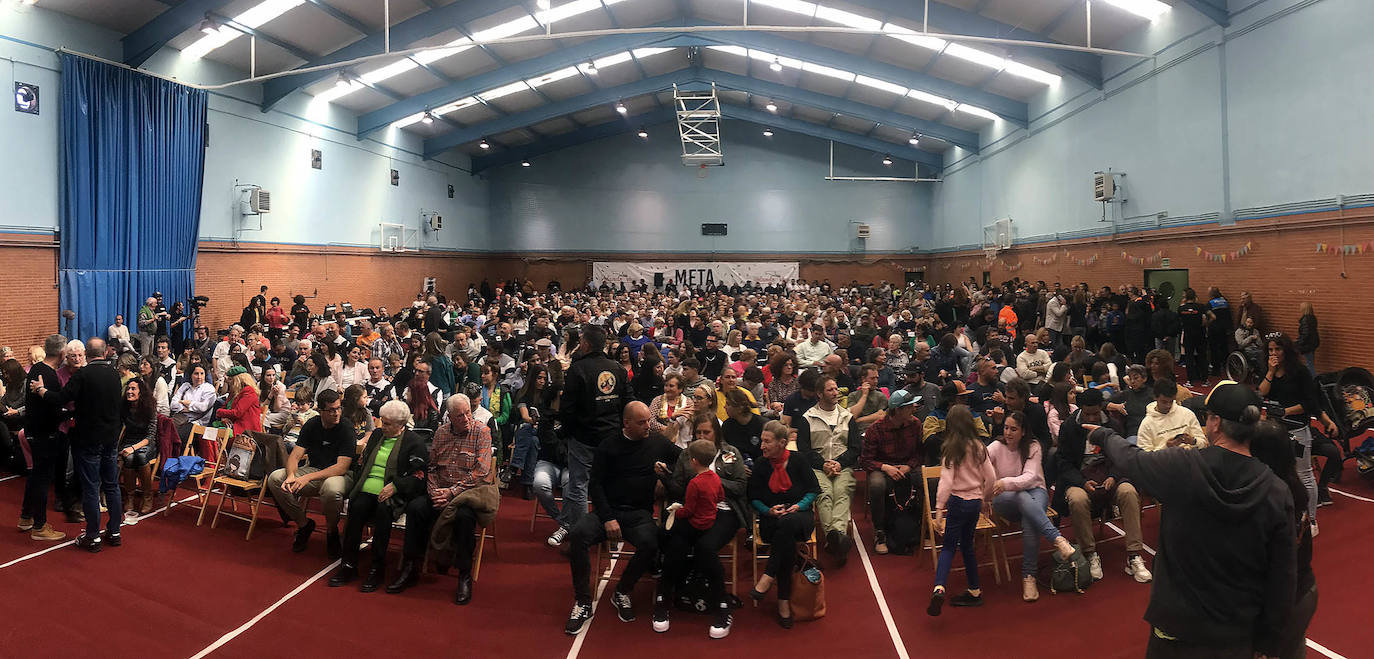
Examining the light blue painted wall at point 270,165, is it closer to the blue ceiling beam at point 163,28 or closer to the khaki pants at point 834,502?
the blue ceiling beam at point 163,28

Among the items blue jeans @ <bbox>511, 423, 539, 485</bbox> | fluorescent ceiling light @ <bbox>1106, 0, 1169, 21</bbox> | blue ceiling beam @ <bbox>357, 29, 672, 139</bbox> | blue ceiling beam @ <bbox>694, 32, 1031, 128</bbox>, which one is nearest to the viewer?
blue jeans @ <bbox>511, 423, 539, 485</bbox>

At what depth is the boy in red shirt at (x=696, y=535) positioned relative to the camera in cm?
447

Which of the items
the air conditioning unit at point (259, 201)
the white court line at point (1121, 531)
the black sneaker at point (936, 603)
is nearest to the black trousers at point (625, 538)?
the black sneaker at point (936, 603)

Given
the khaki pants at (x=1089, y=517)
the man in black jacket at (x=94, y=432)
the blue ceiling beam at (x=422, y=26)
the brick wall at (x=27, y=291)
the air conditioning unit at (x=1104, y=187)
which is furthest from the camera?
the air conditioning unit at (x=1104, y=187)

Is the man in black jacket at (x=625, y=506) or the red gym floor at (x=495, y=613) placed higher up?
the man in black jacket at (x=625, y=506)

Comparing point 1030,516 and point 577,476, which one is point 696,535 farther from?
point 1030,516

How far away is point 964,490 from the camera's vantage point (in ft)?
15.5

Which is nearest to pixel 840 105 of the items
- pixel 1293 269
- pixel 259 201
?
pixel 1293 269

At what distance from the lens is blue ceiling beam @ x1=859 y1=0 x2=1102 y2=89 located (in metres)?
13.3

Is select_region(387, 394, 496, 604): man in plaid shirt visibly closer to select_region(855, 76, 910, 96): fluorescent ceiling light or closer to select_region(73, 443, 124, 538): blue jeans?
select_region(73, 443, 124, 538): blue jeans

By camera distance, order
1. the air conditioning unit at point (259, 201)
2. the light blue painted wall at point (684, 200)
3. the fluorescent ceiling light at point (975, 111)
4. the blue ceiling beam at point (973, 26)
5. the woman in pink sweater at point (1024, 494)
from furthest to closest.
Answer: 1. the light blue painted wall at point (684, 200)
2. the fluorescent ceiling light at point (975, 111)
3. the air conditioning unit at point (259, 201)
4. the blue ceiling beam at point (973, 26)
5. the woman in pink sweater at point (1024, 494)

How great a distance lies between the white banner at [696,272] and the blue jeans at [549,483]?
69.7 ft

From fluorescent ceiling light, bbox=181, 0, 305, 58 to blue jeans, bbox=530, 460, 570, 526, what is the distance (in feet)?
35.7

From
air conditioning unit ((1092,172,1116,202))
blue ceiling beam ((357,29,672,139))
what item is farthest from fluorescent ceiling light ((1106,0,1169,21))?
blue ceiling beam ((357,29,672,139))
